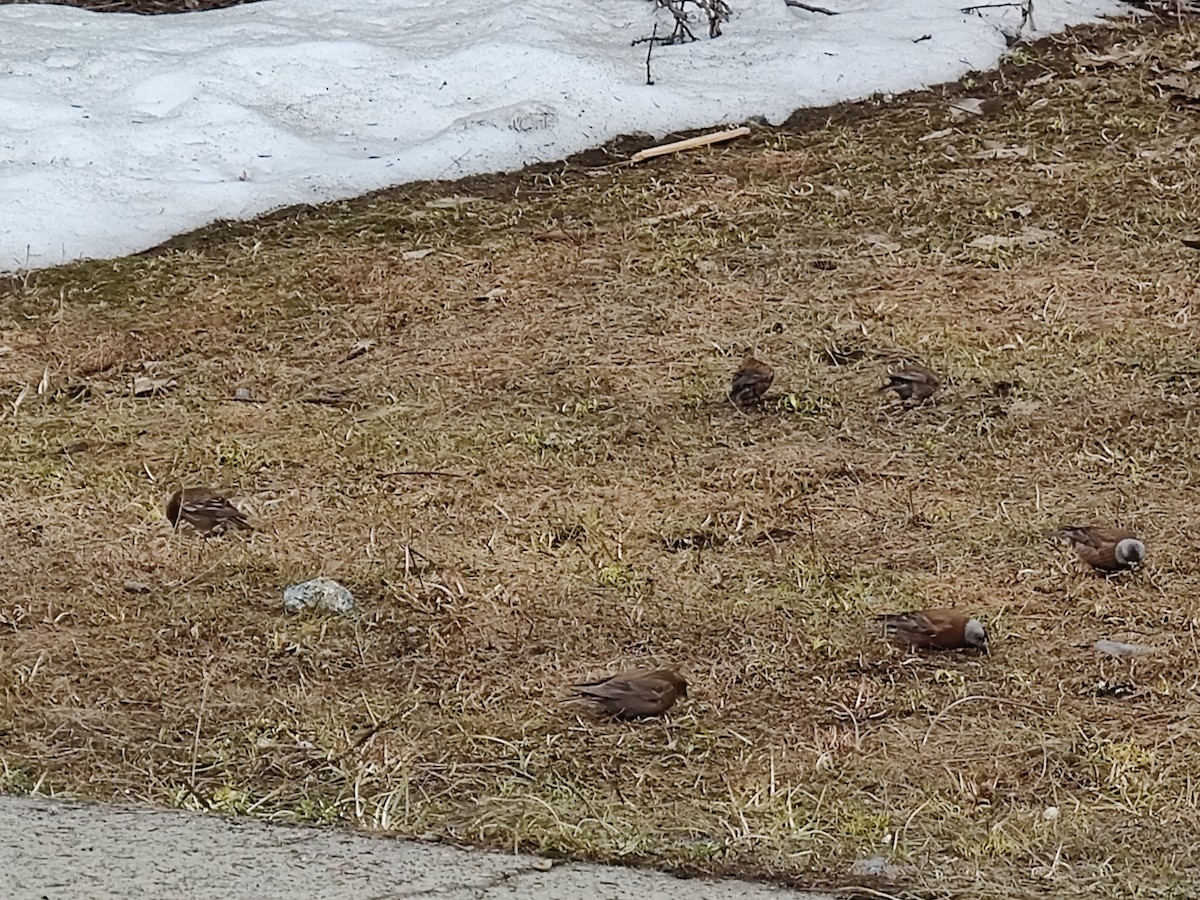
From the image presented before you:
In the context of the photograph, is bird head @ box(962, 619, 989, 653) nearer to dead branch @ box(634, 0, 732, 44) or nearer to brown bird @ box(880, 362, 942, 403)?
brown bird @ box(880, 362, 942, 403)

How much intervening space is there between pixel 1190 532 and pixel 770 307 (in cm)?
128

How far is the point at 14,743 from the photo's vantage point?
2.05m

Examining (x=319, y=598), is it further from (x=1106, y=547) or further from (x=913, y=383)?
(x=913, y=383)

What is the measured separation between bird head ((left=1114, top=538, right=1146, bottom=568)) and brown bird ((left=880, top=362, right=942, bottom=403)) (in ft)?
2.40

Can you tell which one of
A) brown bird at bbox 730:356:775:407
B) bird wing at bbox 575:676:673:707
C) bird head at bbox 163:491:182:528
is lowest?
bird wing at bbox 575:676:673:707

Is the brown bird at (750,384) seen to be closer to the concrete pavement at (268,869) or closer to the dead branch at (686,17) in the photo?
the concrete pavement at (268,869)

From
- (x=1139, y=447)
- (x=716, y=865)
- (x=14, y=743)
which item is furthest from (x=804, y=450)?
(x=14, y=743)

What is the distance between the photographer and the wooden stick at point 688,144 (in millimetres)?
4551

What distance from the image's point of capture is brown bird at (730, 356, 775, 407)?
317cm

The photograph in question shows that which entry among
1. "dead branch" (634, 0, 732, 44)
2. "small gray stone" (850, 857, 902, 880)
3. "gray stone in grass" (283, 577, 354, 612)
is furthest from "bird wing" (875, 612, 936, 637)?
"dead branch" (634, 0, 732, 44)

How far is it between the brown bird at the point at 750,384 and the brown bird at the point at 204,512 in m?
1.07

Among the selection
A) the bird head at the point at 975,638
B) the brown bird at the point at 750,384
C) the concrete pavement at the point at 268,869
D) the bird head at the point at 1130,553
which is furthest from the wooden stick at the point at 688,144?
the concrete pavement at the point at 268,869

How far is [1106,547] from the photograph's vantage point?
8.26 ft

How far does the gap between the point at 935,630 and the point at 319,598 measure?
964 millimetres
